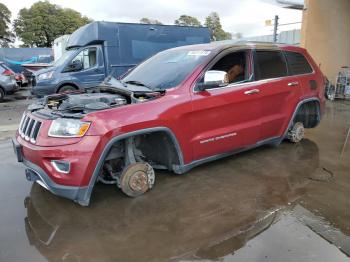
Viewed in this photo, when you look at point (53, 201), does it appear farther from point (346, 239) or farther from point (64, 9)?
point (64, 9)

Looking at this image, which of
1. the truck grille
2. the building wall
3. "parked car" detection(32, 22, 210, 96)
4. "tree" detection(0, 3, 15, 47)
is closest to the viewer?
the truck grille

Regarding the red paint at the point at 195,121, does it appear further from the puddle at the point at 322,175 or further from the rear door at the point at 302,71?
the puddle at the point at 322,175

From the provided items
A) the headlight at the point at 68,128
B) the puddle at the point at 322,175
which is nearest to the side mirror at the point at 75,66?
the headlight at the point at 68,128

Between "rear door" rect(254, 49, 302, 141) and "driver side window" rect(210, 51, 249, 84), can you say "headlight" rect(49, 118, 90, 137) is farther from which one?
"rear door" rect(254, 49, 302, 141)

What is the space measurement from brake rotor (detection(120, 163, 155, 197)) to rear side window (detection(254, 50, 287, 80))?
212cm

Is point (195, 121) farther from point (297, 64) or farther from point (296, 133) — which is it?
point (296, 133)

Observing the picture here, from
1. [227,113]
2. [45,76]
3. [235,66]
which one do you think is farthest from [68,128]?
[45,76]

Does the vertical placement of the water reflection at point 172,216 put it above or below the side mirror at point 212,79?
below

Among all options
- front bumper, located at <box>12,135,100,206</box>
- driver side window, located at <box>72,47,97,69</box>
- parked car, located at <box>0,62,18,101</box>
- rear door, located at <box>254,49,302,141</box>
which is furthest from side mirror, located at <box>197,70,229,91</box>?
parked car, located at <box>0,62,18,101</box>

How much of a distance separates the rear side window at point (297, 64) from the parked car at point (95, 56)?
6671mm

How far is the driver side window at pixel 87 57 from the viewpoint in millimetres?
11312

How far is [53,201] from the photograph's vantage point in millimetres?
4004

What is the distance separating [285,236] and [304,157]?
2508 millimetres

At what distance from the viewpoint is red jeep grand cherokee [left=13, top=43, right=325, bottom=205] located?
351 centimetres
